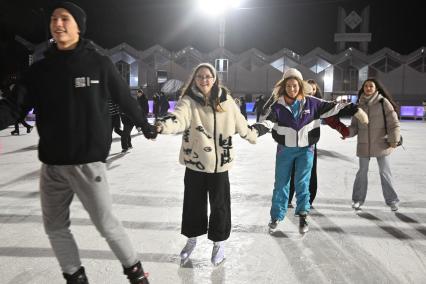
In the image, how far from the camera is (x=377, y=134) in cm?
434

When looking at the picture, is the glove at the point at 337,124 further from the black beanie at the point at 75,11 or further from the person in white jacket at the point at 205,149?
the black beanie at the point at 75,11

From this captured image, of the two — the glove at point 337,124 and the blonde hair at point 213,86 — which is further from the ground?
the blonde hair at point 213,86

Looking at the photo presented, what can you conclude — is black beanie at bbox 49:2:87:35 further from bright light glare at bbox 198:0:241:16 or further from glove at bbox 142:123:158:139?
bright light glare at bbox 198:0:241:16

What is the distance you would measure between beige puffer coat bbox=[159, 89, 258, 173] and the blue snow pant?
919mm

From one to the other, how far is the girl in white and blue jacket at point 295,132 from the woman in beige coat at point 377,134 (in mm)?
715

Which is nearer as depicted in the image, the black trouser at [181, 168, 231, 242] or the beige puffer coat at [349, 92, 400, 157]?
the black trouser at [181, 168, 231, 242]

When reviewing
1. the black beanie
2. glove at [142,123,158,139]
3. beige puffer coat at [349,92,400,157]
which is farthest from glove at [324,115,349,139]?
the black beanie

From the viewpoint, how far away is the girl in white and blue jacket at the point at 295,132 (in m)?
3.60

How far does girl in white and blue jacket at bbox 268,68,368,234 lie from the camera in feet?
11.8

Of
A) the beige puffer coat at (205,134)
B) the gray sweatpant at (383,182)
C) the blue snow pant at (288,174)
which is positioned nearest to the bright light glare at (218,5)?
the gray sweatpant at (383,182)

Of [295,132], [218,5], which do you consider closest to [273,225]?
[295,132]

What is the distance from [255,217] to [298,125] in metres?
1.08

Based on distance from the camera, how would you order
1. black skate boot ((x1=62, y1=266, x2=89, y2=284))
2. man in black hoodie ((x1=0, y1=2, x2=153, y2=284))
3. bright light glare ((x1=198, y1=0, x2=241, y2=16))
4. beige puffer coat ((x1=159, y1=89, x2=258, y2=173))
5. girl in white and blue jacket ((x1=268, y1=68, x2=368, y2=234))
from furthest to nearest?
bright light glare ((x1=198, y1=0, x2=241, y2=16))
girl in white and blue jacket ((x1=268, y1=68, x2=368, y2=234))
beige puffer coat ((x1=159, y1=89, x2=258, y2=173))
black skate boot ((x1=62, y1=266, x2=89, y2=284))
man in black hoodie ((x1=0, y1=2, x2=153, y2=284))

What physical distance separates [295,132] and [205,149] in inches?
42.9
